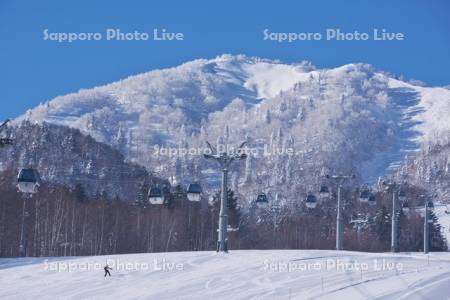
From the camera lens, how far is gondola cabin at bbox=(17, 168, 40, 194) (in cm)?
2655

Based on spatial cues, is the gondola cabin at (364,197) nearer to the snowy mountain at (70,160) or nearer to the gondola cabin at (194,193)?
the gondola cabin at (194,193)

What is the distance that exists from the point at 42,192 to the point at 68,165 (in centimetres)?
9645

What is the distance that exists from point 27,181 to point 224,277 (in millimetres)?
8091

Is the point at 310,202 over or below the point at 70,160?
below

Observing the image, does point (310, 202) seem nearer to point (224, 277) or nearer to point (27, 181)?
point (224, 277)

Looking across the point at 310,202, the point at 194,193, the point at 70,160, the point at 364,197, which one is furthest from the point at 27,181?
the point at 70,160

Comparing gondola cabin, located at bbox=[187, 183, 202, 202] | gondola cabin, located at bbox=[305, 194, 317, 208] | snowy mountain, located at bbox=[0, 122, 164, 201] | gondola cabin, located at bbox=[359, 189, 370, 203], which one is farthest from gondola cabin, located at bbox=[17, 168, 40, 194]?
snowy mountain, located at bbox=[0, 122, 164, 201]

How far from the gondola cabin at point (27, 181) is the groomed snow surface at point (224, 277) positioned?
3.38 meters

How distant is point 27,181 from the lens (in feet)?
87.9

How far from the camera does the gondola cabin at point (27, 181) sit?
2655cm

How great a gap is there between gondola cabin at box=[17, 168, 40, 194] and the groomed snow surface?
338cm

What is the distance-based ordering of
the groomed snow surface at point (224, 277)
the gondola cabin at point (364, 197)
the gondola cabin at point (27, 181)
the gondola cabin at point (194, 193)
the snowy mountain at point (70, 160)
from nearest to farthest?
the groomed snow surface at point (224, 277)
the gondola cabin at point (27, 181)
the gondola cabin at point (194, 193)
the gondola cabin at point (364, 197)
the snowy mountain at point (70, 160)

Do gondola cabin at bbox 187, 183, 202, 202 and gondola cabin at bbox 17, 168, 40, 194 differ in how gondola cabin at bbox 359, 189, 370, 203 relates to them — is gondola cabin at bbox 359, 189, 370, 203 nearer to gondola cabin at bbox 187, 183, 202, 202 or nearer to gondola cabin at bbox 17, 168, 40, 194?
gondola cabin at bbox 187, 183, 202, 202

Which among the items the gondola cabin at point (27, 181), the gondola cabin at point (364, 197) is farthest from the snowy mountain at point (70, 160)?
→ the gondola cabin at point (27, 181)
